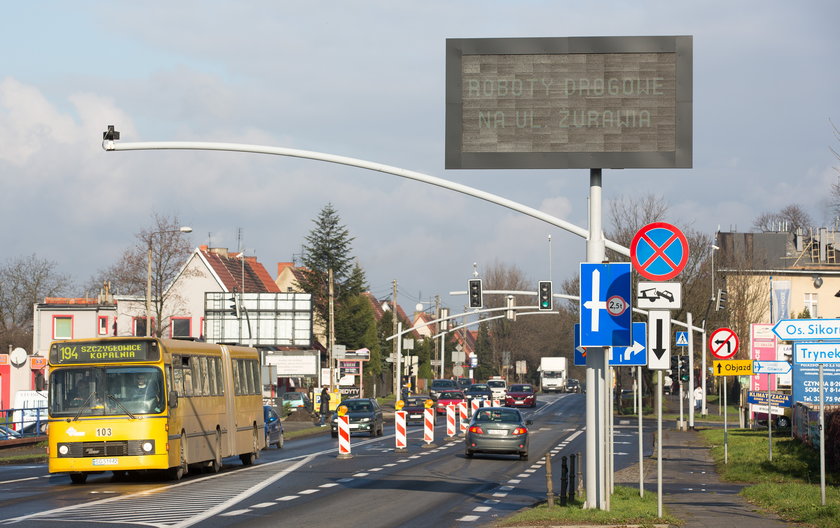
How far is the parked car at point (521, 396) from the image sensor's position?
80.2 metres

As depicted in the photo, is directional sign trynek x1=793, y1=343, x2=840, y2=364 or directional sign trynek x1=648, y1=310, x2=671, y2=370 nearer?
directional sign trynek x1=648, y1=310, x2=671, y2=370

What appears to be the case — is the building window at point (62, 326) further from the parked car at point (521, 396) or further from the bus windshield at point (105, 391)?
the bus windshield at point (105, 391)

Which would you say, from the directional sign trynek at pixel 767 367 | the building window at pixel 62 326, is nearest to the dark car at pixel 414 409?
the building window at pixel 62 326

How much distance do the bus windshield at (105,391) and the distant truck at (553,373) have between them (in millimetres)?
94809

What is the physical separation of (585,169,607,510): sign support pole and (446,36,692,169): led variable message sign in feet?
3.36

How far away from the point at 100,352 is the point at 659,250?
12.7 metres

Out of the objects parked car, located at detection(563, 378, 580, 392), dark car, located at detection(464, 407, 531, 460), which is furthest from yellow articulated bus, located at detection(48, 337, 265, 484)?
parked car, located at detection(563, 378, 580, 392)

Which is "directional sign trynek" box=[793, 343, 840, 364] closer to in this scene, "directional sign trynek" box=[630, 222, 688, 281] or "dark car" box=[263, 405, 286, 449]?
"directional sign trynek" box=[630, 222, 688, 281]

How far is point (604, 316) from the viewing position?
55.0 ft

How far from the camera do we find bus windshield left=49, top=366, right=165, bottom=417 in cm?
2394

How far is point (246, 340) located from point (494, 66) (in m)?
54.8

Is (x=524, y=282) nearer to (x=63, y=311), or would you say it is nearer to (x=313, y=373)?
(x=63, y=311)

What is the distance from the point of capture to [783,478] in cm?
2395

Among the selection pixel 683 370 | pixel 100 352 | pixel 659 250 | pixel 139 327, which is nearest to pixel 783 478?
pixel 659 250
